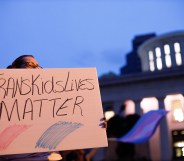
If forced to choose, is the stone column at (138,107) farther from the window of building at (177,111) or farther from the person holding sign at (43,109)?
the person holding sign at (43,109)

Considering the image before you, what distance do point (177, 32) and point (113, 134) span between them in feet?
48.2

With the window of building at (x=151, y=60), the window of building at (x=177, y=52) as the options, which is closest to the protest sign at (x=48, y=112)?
the window of building at (x=177, y=52)

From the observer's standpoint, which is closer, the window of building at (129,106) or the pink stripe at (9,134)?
the pink stripe at (9,134)

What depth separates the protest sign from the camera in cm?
222

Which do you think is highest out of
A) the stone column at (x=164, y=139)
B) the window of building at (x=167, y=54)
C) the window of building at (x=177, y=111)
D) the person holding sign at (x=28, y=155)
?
the window of building at (x=167, y=54)

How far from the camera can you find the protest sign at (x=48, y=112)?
7.29 ft

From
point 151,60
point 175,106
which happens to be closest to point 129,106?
point 175,106

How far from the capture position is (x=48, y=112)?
2338mm

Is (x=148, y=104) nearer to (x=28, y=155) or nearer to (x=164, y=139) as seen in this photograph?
(x=164, y=139)

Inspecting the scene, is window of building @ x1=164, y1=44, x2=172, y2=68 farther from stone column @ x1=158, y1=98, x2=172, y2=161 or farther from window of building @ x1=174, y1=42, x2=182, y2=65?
stone column @ x1=158, y1=98, x2=172, y2=161

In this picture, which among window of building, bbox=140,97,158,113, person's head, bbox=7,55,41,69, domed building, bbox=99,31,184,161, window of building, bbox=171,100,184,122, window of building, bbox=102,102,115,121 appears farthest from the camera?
window of building, bbox=140,97,158,113

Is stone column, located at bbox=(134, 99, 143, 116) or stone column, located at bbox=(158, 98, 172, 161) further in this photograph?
stone column, located at bbox=(134, 99, 143, 116)

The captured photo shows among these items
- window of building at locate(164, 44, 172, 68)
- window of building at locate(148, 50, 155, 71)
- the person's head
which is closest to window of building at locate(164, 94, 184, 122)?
window of building at locate(164, 44, 172, 68)

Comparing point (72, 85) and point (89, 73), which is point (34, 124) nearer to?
point (72, 85)
